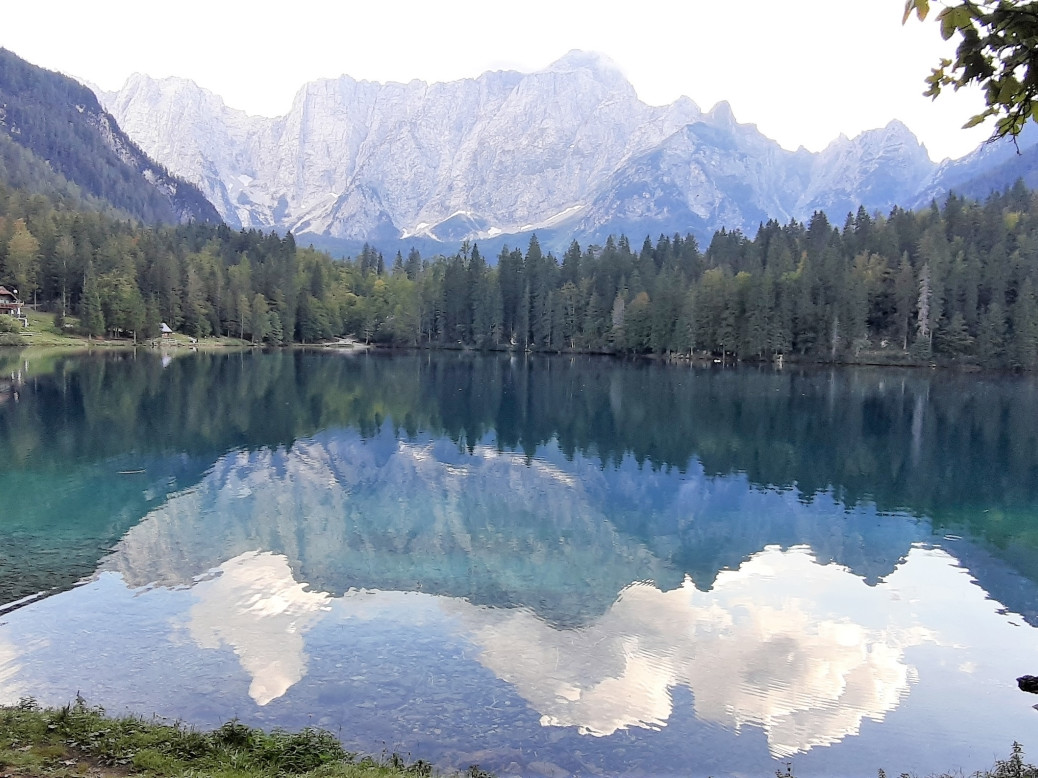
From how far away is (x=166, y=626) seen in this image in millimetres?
16875

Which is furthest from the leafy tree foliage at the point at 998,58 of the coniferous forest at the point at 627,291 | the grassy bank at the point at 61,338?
the coniferous forest at the point at 627,291

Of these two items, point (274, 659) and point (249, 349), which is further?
point (249, 349)

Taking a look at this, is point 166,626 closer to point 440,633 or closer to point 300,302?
point 440,633

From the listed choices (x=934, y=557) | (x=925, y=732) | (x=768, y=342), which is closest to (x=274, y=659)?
(x=925, y=732)

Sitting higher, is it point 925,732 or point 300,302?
point 300,302

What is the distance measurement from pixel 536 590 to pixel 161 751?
11.9 m

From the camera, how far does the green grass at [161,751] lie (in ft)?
29.6

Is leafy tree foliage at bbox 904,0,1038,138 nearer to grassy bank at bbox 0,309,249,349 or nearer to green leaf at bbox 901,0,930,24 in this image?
green leaf at bbox 901,0,930,24

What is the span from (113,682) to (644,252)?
561 ft

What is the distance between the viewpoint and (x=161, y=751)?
32.1 ft

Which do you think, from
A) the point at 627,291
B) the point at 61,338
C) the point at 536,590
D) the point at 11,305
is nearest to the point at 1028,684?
the point at 536,590

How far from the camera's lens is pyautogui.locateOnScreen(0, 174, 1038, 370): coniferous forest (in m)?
124

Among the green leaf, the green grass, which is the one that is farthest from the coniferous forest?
the green leaf

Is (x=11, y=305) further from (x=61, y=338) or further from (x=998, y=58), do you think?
(x=998, y=58)
